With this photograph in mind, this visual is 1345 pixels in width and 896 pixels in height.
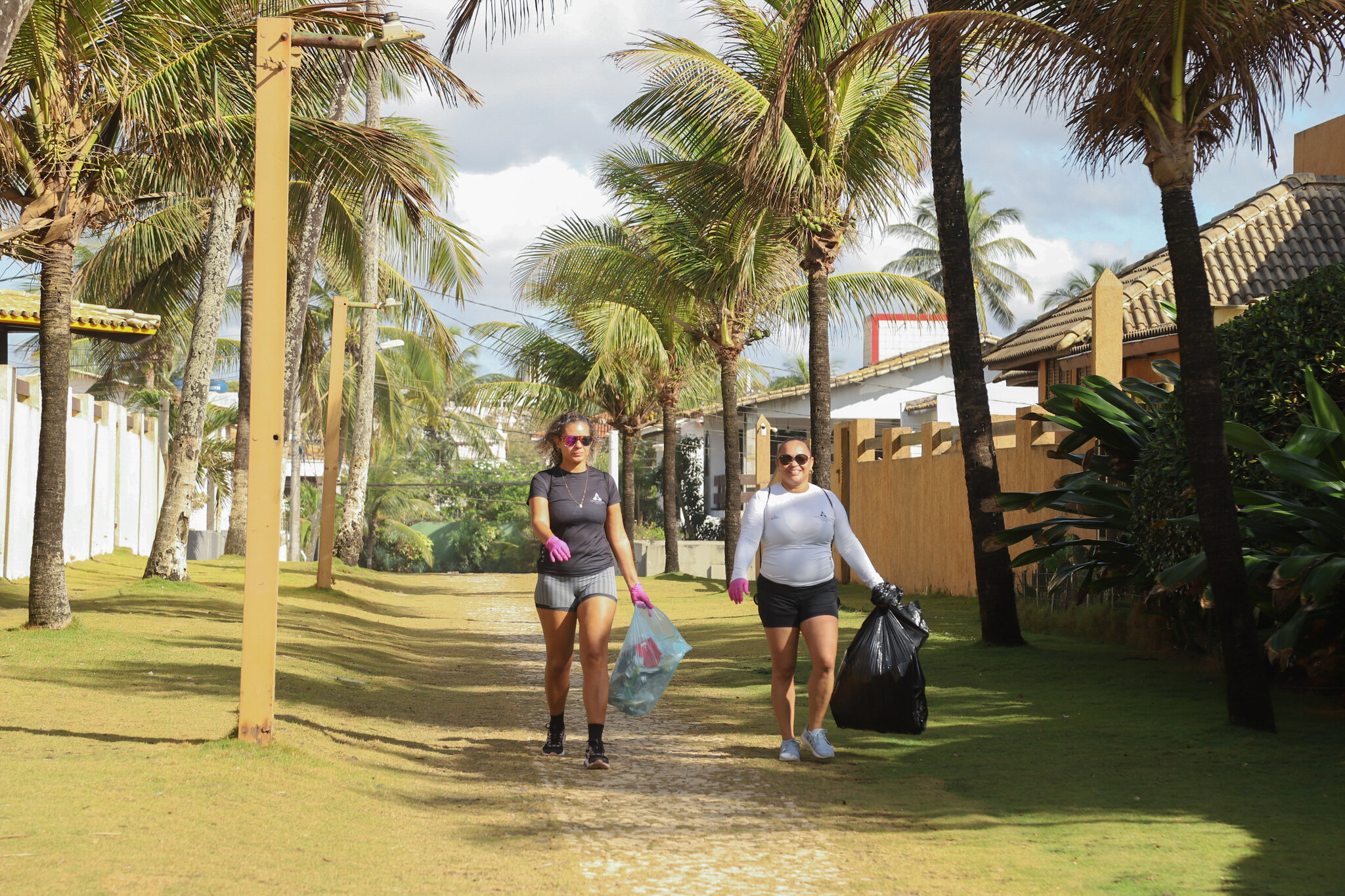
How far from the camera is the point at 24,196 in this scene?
10328 millimetres

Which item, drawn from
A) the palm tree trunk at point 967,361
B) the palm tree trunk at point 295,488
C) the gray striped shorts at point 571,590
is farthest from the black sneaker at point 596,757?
the palm tree trunk at point 295,488

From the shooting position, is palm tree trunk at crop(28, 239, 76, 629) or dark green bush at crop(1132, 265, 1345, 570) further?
palm tree trunk at crop(28, 239, 76, 629)

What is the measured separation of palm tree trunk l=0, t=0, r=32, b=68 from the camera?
5.23 m

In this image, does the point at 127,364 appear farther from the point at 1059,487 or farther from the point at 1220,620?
the point at 1220,620

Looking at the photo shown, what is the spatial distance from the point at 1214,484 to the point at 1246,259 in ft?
32.7

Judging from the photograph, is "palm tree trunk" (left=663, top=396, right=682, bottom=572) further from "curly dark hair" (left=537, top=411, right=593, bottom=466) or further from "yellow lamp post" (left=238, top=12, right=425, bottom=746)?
"yellow lamp post" (left=238, top=12, right=425, bottom=746)

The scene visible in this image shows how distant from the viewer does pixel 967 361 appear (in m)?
10.3

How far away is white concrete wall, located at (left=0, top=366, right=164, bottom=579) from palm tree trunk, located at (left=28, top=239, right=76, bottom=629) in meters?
2.64

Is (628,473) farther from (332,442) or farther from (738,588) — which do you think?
(738,588)

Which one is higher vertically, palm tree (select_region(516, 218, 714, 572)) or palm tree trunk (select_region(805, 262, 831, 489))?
palm tree (select_region(516, 218, 714, 572))

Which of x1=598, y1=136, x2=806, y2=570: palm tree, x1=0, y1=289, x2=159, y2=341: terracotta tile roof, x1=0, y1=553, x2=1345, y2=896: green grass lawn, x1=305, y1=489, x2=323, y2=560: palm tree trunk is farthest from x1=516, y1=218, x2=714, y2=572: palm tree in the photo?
x1=305, y1=489, x2=323, y2=560: palm tree trunk

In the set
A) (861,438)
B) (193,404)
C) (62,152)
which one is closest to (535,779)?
(62,152)

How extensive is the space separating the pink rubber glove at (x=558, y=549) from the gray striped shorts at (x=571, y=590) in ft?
0.50

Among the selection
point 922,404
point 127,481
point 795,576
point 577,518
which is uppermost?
point 922,404
